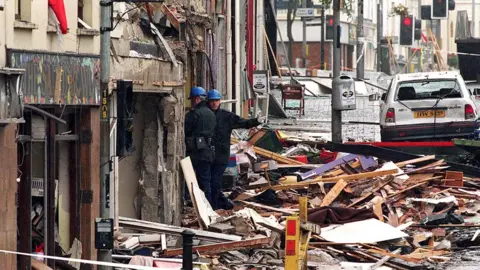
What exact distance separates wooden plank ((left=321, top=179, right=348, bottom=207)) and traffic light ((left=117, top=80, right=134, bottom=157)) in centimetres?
529

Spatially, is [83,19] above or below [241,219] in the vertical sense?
above

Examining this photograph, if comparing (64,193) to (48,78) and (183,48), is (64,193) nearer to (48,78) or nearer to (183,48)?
(48,78)

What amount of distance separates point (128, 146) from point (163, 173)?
2.78 metres

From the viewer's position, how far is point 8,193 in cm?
1301

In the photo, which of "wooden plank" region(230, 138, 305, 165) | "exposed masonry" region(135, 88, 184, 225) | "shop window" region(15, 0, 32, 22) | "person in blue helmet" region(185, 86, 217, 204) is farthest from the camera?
"wooden plank" region(230, 138, 305, 165)

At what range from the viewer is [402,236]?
1789 centimetres

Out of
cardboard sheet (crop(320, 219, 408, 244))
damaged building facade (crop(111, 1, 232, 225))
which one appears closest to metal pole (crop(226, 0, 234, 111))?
damaged building facade (crop(111, 1, 232, 225))

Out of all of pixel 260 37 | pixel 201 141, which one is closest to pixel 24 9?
pixel 201 141

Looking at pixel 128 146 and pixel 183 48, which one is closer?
pixel 128 146

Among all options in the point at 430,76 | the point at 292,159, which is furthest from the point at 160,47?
the point at 430,76

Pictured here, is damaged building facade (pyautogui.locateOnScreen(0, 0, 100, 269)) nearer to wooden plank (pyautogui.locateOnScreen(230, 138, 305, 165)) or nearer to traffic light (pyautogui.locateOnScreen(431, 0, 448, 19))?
wooden plank (pyautogui.locateOnScreen(230, 138, 305, 165))

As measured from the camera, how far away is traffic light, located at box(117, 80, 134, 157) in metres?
15.3

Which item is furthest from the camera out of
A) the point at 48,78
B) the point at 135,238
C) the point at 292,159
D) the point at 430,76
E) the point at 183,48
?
the point at 430,76

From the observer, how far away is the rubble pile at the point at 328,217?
16.4 metres
